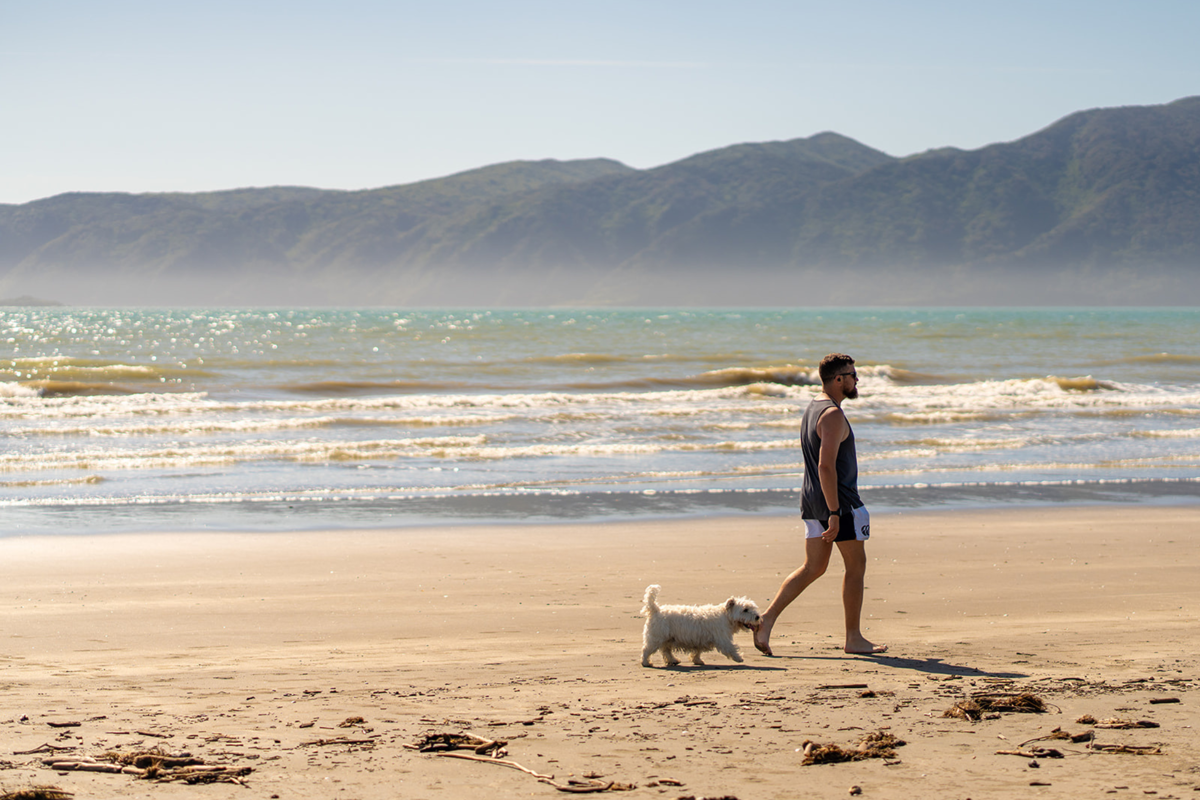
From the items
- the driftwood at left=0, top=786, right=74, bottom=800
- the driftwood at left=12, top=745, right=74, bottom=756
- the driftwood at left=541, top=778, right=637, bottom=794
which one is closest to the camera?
the driftwood at left=0, top=786, right=74, bottom=800

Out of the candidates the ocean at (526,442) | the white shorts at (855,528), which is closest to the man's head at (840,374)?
the white shorts at (855,528)

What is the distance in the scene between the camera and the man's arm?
17.4 feet

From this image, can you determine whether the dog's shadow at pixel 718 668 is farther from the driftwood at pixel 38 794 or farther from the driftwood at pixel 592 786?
the driftwood at pixel 38 794

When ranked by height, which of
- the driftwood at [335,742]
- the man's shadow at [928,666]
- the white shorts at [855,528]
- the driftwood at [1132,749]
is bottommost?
the man's shadow at [928,666]

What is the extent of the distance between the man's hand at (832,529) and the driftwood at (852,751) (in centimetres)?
155

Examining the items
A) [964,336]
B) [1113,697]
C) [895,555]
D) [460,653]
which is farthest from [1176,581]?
[964,336]

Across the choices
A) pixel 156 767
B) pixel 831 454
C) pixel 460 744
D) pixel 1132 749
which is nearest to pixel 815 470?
pixel 831 454

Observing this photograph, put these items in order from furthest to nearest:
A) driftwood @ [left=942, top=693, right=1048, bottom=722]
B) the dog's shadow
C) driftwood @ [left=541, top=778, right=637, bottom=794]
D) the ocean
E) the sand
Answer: the ocean, the dog's shadow, driftwood @ [left=942, top=693, right=1048, bottom=722], the sand, driftwood @ [left=541, top=778, right=637, bottom=794]

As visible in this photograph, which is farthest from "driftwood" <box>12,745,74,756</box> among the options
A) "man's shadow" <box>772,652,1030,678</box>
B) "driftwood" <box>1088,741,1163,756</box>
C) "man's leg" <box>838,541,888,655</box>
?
"driftwood" <box>1088,741,1163,756</box>

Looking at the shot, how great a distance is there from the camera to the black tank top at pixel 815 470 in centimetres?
539

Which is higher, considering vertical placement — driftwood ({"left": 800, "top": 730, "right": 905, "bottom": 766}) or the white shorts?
the white shorts

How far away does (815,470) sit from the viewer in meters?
5.50

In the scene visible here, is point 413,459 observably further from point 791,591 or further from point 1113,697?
point 1113,697

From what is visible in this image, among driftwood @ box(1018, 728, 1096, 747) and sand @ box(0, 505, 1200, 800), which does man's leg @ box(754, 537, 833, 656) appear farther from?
driftwood @ box(1018, 728, 1096, 747)
